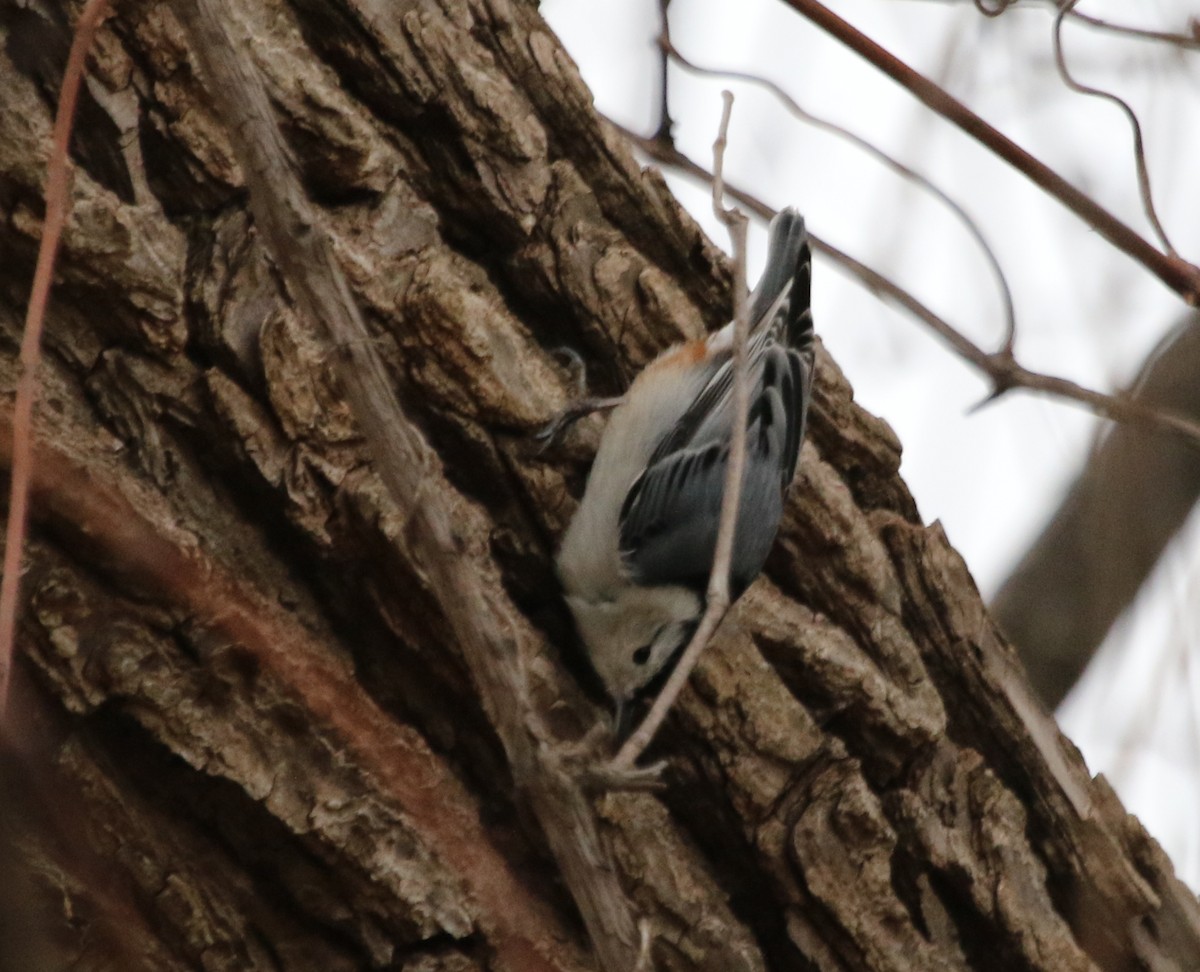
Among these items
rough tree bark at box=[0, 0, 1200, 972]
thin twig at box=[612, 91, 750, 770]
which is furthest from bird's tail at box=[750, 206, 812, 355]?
thin twig at box=[612, 91, 750, 770]

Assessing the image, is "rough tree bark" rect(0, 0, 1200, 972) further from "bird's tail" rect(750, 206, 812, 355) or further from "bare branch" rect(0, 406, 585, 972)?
"bird's tail" rect(750, 206, 812, 355)

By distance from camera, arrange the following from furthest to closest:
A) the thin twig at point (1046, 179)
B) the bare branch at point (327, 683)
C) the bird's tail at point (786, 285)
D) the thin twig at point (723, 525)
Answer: the bird's tail at point (786, 285) < the thin twig at point (1046, 179) < the bare branch at point (327, 683) < the thin twig at point (723, 525)

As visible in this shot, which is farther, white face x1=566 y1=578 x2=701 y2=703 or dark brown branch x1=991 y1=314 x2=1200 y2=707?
dark brown branch x1=991 y1=314 x2=1200 y2=707

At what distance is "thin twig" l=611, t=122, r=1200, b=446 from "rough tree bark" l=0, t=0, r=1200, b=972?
6.1 inches

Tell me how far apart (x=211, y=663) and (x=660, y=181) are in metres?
1.38

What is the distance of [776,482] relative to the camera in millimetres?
2771

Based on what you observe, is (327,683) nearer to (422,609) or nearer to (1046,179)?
(422,609)

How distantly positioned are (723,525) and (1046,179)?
1.11 meters

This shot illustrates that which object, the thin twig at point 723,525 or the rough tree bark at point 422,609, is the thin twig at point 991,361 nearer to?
the rough tree bark at point 422,609

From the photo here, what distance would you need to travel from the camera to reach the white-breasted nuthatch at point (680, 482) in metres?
2.71

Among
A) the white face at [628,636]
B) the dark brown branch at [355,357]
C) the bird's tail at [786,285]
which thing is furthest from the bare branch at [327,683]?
the bird's tail at [786,285]

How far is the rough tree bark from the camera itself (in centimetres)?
195

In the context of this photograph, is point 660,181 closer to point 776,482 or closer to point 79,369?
point 776,482

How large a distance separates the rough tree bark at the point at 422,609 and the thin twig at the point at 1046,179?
618 millimetres
